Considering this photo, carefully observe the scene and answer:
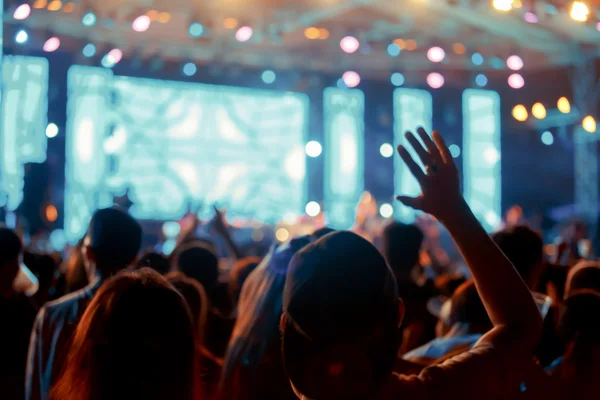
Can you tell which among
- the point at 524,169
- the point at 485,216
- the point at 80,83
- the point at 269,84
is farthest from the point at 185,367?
the point at 524,169

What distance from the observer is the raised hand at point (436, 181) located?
1260 millimetres

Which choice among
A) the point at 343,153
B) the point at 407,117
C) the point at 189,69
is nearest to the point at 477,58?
the point at 407,117

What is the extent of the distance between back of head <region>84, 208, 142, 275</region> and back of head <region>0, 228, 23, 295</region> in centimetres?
61

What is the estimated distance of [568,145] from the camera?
14836mm

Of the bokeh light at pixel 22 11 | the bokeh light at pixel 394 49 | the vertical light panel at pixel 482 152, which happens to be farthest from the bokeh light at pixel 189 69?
the vertical light panel at pixel 482 152

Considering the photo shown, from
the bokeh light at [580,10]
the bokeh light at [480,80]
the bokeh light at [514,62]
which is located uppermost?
the bokeh light at [480,80]

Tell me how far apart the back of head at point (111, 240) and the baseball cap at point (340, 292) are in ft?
4.41

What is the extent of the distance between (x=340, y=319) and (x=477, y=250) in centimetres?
35

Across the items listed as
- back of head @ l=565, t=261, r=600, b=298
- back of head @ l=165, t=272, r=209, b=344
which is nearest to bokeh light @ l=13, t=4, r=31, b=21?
back of head @ l=165, t=272, r=209, b=344

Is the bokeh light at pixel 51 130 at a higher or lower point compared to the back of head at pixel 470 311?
higher

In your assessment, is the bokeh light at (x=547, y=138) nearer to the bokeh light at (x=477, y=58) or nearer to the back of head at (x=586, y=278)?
the bokeh light at (x=477, y=58)

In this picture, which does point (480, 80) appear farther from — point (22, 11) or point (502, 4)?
point (22, 11)

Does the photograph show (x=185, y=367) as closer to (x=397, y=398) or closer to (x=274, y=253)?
(x=397, y=398)

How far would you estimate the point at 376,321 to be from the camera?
1085 millimetres
